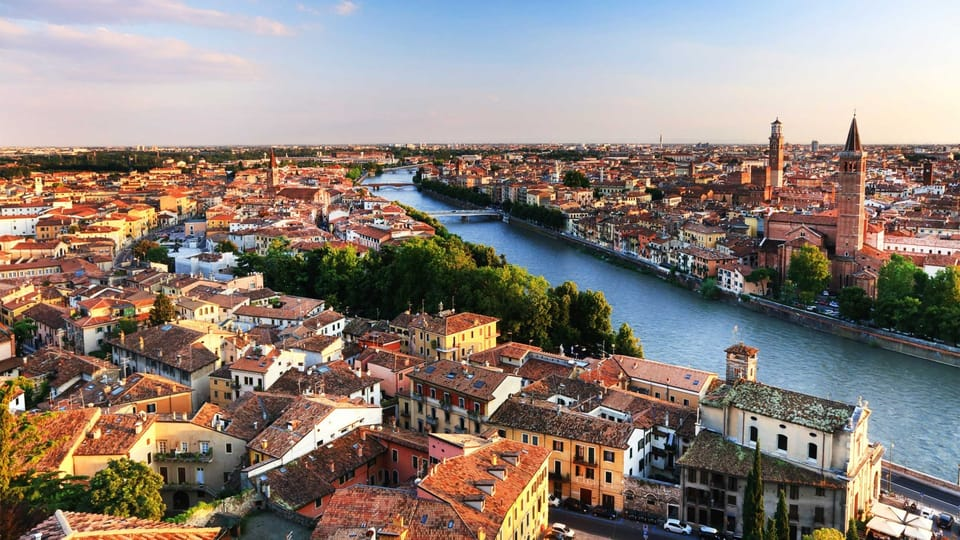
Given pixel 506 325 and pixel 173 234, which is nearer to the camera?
pixel 506 325

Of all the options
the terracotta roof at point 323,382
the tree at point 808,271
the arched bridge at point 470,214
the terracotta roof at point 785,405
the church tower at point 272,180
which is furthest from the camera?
the church tower at point 272,180

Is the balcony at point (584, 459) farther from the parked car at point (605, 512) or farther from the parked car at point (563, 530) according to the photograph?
the parked car at point (563, 530)

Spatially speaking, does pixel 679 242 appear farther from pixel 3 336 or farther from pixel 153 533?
pixel 153 533

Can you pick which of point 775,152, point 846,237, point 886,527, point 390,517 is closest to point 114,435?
point 390,517

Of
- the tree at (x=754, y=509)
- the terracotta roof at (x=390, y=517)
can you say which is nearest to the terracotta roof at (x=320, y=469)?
the terracotta roof at (x=390, y=517)

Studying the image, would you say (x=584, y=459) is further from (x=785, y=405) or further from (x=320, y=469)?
(x=320, y=469)

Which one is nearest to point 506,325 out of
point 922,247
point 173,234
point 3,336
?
point 3,336
